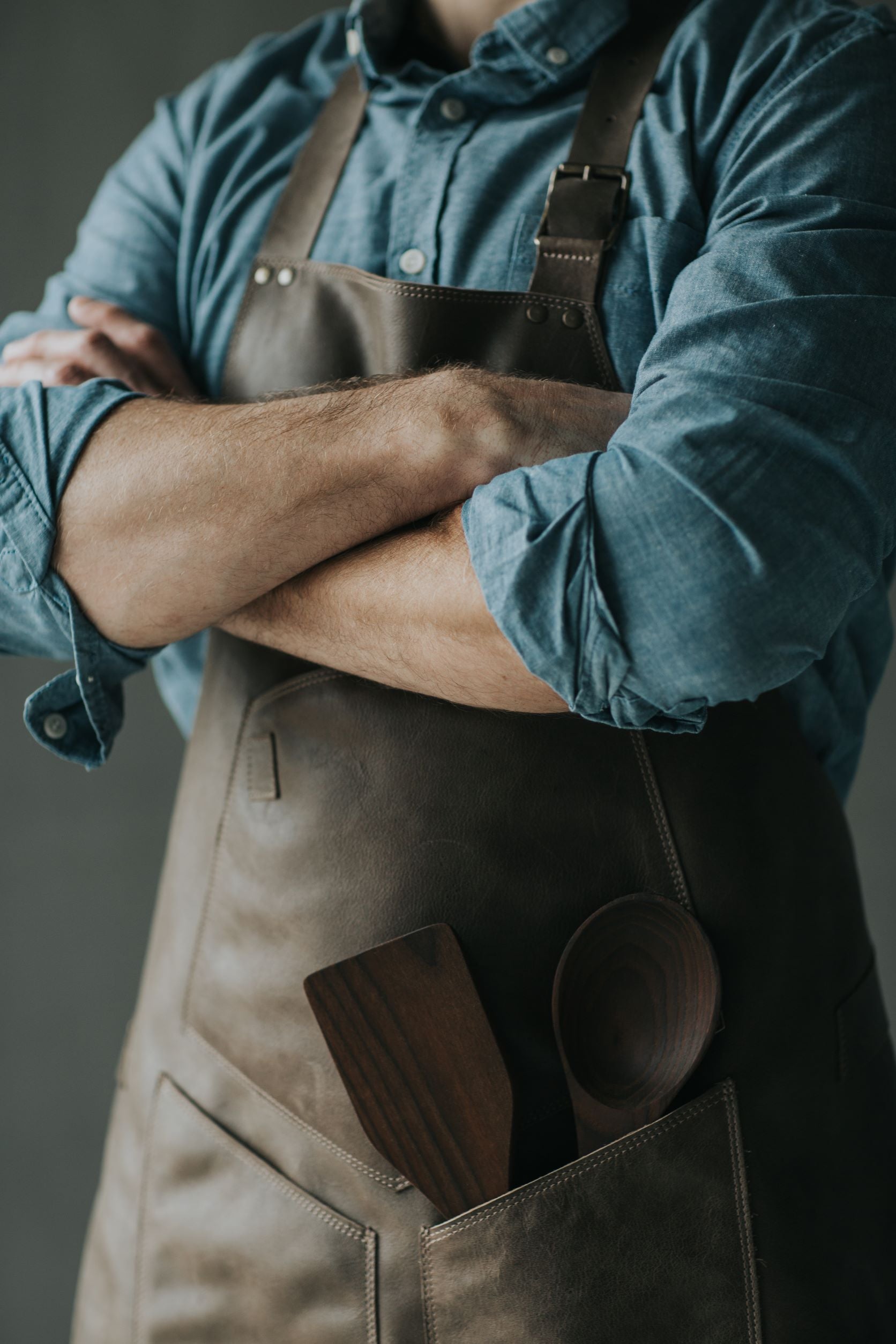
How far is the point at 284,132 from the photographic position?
113 centimetres

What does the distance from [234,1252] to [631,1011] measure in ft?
1.24

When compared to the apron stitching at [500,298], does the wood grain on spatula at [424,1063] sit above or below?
below

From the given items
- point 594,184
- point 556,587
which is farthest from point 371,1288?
point 594,184

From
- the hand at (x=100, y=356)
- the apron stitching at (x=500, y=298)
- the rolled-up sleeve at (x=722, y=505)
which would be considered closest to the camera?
the rolled-up sleeve at (x=722, y=505)

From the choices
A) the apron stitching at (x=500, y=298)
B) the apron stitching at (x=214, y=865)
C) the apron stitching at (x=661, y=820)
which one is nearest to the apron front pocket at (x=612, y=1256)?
the apron stitching at (x=661, y=820)

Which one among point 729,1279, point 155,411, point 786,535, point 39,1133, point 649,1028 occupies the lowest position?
point 39,1133

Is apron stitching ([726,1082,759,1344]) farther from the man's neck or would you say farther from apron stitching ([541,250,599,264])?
the man's neck

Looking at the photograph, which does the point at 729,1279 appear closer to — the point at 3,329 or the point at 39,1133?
the point at 3,329

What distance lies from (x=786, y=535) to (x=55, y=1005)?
154cm

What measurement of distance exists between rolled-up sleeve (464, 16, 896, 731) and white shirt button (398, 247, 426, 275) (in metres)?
0.28

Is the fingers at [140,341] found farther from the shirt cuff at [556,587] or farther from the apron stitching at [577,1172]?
the apron stitching at [577,1172]

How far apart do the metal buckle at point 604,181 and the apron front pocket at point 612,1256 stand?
676 millimetres

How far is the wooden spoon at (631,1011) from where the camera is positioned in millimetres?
819

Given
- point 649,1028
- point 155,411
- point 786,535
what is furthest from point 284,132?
point 649,1028
